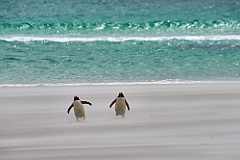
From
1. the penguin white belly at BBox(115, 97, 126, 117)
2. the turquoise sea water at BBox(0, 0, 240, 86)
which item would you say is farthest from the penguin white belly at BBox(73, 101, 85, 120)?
the turquoise sea water at BBox(0, 0, 240, 86)

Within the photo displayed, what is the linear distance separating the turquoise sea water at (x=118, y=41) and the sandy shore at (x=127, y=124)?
1.17m

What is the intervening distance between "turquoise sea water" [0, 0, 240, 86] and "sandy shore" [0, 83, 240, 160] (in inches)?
46.0

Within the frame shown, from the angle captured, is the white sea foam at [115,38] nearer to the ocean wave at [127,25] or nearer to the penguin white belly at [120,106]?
the ocean wave at [127,25]

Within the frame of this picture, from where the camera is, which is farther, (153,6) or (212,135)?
(153,6)

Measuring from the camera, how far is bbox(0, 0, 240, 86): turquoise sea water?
33.5 feet

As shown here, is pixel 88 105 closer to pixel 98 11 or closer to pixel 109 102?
pixel 109 102

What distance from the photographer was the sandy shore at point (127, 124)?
6055 millimetres

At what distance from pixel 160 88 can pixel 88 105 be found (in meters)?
1.25

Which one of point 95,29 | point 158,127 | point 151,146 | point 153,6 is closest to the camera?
point 151,146

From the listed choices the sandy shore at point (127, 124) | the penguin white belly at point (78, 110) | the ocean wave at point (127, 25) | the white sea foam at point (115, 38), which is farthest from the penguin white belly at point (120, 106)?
the ocean wave at point (127, 25)

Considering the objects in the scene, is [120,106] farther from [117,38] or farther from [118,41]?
[117,38]

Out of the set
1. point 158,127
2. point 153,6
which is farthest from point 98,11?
point 158,127

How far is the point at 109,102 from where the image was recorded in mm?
7922

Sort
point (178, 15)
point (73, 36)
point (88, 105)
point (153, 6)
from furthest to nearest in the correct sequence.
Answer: point (153, 6) < point (178, 15) < point (73, 36) < point (88, 105)
